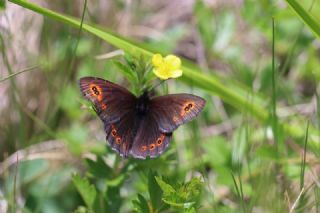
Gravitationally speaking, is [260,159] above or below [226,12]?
below

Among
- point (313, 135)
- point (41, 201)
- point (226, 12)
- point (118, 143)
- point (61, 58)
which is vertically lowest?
point (41, 201)

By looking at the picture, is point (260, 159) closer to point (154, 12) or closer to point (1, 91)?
point (1, 91)

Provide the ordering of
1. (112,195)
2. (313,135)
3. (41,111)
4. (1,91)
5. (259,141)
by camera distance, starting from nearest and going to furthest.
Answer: (112,195) < (313,135) < (259,141) < (1,91) < (41,111)

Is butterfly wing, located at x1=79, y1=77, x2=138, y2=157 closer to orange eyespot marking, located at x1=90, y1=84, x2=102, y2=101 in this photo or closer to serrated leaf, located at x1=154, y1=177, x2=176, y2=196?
orange eyespot marking, located at x1=90, y1=84, x2=102, y2=101

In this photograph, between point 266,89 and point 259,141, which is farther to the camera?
point 266,89

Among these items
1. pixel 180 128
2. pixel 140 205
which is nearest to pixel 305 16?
pixel 140 205

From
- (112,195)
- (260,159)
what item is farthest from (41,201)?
(260,159)

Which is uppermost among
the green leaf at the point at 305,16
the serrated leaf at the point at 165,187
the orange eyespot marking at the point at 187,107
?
the green leaf at the point at 305,16

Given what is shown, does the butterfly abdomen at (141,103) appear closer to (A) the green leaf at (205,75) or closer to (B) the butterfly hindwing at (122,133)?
(B) the butterfly hindwing at (122,133)

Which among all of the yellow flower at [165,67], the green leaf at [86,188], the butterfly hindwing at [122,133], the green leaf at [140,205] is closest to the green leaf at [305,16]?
the yellow flower at [165,67]
